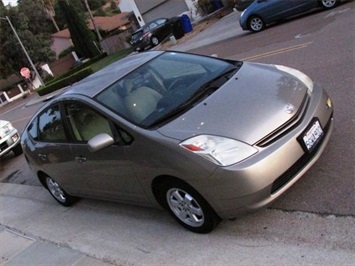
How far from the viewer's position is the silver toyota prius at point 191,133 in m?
3.60

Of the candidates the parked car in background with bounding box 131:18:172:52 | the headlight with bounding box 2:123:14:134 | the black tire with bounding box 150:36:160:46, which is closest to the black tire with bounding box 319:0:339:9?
the headlight with bounding box 2:123:14:134

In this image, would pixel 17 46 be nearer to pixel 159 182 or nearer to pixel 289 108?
pixel 159 182

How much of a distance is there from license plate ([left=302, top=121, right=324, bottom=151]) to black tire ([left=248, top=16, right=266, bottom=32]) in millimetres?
12211

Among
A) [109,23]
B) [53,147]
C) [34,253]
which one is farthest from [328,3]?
[109,23]

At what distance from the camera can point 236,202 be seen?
3.62 meters

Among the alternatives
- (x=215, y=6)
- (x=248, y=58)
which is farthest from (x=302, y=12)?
(x=215, y=6)

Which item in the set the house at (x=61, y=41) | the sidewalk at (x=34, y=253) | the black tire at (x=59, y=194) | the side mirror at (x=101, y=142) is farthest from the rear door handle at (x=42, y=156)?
the house at (x=61, y=41)

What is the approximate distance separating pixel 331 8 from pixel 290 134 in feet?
36.3

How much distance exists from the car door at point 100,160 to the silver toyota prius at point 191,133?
0.01 meters

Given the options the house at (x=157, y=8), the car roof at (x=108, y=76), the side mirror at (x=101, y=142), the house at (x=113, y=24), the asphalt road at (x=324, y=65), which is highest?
the house at (x=113, y=24)

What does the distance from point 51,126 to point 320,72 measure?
4.57 m

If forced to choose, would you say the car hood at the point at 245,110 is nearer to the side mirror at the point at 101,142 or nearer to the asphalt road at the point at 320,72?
the side mirror at the point at 101,142

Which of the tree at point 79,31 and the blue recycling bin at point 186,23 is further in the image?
the tree at point 79,31

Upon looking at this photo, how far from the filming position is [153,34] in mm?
27844
